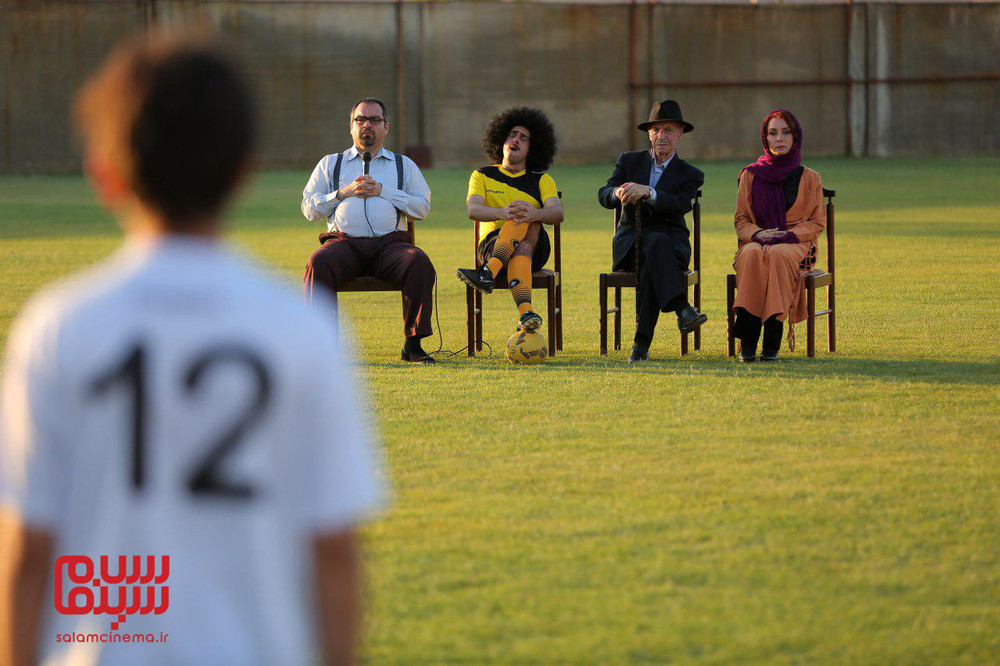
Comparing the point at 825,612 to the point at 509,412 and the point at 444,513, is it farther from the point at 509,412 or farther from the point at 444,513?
the point at 509,412

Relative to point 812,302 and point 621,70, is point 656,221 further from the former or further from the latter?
point 621,70

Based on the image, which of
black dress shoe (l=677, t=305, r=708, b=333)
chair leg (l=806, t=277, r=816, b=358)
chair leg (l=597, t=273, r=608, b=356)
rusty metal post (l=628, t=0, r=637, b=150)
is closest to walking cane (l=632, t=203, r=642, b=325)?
chair leg (l=597, t=273, r=608, b=356)

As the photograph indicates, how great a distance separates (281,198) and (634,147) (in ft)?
36.8

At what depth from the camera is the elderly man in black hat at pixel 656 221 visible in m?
7.62

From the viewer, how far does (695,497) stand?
4.62m

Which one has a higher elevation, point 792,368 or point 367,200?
point 367,200

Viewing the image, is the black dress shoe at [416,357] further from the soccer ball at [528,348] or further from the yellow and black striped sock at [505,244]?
the yellow and black striped sock at [505,244]

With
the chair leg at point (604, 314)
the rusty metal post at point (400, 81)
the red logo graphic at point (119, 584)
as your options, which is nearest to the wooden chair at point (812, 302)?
the chair leg at point (604, 314)

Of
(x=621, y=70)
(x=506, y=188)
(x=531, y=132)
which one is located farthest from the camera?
(x=621, y=70)

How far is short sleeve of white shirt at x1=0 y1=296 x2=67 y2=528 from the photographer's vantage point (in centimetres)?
140

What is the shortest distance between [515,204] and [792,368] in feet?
5.91

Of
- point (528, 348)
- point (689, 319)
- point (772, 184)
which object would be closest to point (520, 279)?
point (528, 348)

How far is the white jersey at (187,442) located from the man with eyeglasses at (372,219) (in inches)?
239

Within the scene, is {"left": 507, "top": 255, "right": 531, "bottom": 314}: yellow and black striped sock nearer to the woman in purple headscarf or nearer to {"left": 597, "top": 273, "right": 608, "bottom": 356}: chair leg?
{"left": 597, "top": 273, "right": 608, "bottom": 356}: chair leg
